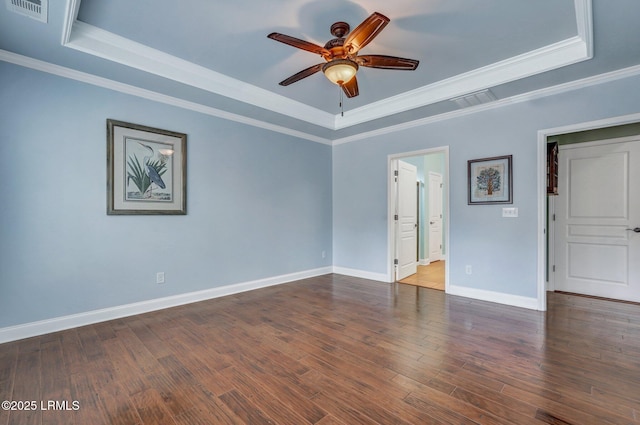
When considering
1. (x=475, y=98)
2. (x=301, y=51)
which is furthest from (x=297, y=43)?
(x=475, y=98)

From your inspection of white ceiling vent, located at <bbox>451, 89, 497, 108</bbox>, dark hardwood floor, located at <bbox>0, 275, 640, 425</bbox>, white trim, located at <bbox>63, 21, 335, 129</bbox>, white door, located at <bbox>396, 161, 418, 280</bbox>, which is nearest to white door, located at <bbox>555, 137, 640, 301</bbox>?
dark hardwood floor, located at <bbox>0, 275, 640, 425</bbox>

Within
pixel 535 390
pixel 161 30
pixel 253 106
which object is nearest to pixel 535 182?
pixel 535 390

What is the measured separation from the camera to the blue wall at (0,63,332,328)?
276cm

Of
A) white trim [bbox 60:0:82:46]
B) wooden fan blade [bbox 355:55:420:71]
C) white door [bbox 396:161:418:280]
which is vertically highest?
white trim [bbox 60:0:82:46]

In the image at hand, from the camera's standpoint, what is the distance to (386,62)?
2.51 metres

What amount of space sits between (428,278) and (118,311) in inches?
183

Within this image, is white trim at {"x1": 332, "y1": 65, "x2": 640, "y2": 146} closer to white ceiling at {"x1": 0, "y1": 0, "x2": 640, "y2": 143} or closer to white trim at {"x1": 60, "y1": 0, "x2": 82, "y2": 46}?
white ceiling at {"x1": 0, "y1": 0, "x2": 640, "y2": 143}

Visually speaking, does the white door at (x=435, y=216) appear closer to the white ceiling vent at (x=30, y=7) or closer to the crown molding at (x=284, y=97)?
the crown molding at (x=284, y=97)

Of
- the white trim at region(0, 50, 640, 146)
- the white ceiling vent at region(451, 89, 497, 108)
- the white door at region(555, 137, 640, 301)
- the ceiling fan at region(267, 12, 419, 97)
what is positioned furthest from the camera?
the white door at region(555, 137, 640, 301)

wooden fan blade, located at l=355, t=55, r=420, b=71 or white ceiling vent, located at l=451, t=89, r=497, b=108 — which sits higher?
white ceiling vent, located at l=451, t=89, r=497, b=108

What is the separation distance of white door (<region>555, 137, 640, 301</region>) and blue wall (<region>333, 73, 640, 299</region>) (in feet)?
4.18

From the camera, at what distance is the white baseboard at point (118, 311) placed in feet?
9.02

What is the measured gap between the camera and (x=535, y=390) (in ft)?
6.40

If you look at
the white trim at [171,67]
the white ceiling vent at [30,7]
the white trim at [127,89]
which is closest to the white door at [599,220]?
the white trim at [171,67]
